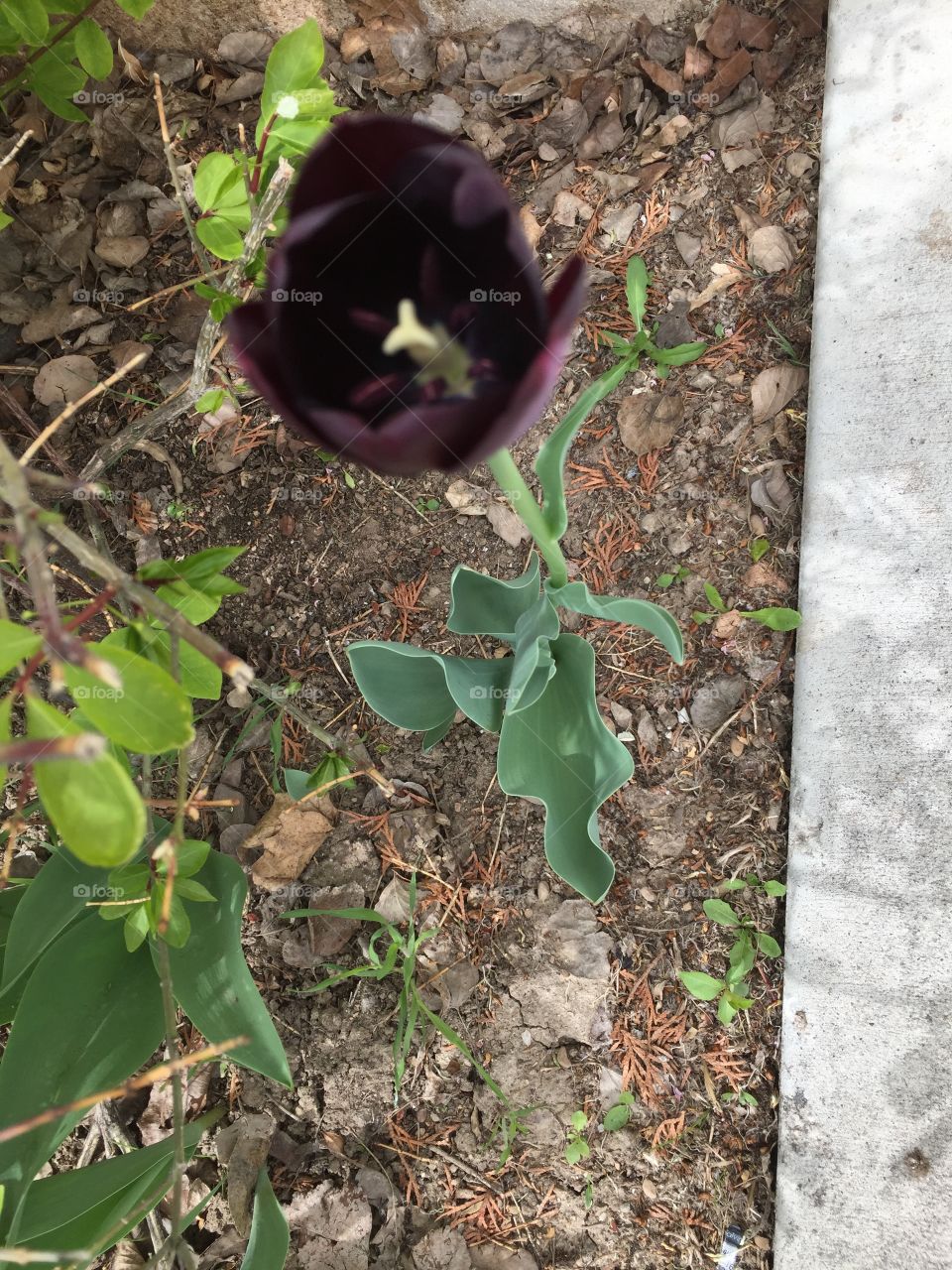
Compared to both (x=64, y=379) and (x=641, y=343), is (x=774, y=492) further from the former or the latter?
(x=64, y=379)

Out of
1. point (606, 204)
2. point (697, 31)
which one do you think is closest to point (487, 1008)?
point (606, 204)

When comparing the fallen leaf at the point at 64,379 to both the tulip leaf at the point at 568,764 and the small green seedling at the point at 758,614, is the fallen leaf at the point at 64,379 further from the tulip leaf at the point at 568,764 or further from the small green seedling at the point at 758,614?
the small green seedling at the point at 758,614

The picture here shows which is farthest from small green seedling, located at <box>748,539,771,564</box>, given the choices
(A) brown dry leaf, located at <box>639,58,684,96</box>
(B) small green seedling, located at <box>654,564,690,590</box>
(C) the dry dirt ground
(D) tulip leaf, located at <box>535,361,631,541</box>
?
(A) brown dry leaf, located at <box>639,58,684,96</box>

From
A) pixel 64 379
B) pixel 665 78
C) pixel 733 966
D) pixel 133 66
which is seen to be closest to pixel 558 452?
pixel 733 966

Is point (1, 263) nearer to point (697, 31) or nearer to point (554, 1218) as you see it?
point (697, 31)

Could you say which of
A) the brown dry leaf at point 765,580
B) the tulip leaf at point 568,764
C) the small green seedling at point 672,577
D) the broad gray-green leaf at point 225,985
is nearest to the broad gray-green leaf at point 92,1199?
the broad gray-green leaf at point 225,985
